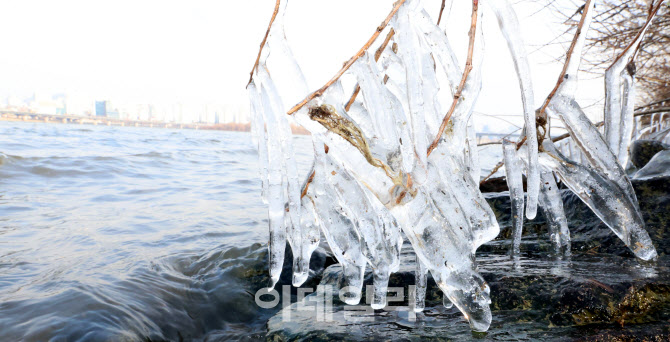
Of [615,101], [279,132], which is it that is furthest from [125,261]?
[615,101]

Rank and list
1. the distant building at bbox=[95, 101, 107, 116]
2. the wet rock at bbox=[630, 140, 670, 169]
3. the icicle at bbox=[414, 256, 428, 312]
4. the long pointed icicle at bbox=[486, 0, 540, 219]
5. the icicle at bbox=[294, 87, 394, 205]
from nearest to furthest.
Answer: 1. the icicle at bbox=[294, 87, 394, 205]
2. the long pointed icicle at bbox=[486, 0, 540, 219]
3. the icicle at bbox=[414, 256, 428, 312]
4. the wet rock at bbox=[630, 140, 670, 169]
5. the distant building at bbox=[95, 101, 107, 116]

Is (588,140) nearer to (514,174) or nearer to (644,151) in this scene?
(514,174)

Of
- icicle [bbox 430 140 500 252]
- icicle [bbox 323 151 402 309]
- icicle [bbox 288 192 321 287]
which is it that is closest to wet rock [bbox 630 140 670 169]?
A: icicle [bbox 430 140 500 252]

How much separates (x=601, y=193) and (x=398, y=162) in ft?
4.51

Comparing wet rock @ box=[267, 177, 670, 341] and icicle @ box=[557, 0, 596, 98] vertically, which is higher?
icicle @ box=[557, 0, 596, 98]

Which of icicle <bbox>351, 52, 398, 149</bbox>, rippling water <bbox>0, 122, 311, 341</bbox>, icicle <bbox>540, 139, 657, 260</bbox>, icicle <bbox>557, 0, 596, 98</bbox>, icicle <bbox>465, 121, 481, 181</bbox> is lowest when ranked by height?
rippling water <bbox>0, 122, 311, 341</bbox>

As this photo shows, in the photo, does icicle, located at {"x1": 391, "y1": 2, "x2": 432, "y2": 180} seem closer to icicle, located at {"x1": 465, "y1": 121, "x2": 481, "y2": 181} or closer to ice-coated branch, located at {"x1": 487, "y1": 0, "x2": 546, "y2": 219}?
ice-coated branch, located at {"x1": 487, "y1": 0, "x2": 546, "y2": 219}

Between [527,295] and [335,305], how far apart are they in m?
1.01

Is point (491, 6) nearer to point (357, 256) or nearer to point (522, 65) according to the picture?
point (522, 65)

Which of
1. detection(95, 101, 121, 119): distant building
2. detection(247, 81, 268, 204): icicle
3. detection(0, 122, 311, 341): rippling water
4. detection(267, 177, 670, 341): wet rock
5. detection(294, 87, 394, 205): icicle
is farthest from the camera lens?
detection(95, 101, 121, 119): distant building

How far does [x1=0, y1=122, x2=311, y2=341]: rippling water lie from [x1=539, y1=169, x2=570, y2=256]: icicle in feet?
6.25

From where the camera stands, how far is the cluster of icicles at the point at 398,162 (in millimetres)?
1347

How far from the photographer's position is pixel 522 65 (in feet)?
5.05

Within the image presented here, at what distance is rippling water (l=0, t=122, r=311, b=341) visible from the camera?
2.47 meters
